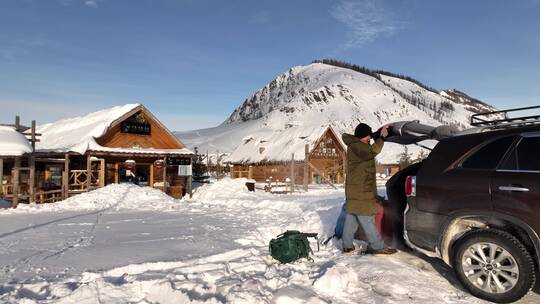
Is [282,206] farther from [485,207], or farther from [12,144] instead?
[485,207]

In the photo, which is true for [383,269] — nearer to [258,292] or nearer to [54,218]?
[258,292]

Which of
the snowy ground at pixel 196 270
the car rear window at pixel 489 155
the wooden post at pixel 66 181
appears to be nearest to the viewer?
the snowy ground at pixel 196 270

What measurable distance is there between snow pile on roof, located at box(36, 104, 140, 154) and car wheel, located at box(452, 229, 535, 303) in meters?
19.3

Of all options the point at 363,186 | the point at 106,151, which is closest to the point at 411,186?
the point at 363,186

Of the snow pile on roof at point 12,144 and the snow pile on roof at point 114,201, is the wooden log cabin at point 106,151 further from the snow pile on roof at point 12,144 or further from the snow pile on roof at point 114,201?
the snow pile on roof at point 12,144

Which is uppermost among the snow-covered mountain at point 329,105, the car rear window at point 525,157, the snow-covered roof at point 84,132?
the snow-covered mountain at point 329,105

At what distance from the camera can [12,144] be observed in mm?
15984

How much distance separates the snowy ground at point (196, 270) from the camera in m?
Answer: 4.48

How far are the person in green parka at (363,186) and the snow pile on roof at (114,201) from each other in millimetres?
11293

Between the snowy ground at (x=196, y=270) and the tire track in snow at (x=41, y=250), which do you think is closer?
the snowy ground at (x=196, y=270)

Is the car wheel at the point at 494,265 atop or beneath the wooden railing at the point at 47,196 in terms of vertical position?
atop

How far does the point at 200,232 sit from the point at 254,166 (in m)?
30.9

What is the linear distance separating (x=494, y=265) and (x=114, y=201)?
54.1ft

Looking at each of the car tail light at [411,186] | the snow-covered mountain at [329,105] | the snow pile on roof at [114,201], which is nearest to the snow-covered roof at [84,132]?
the snow pile on roof at [114,201]
